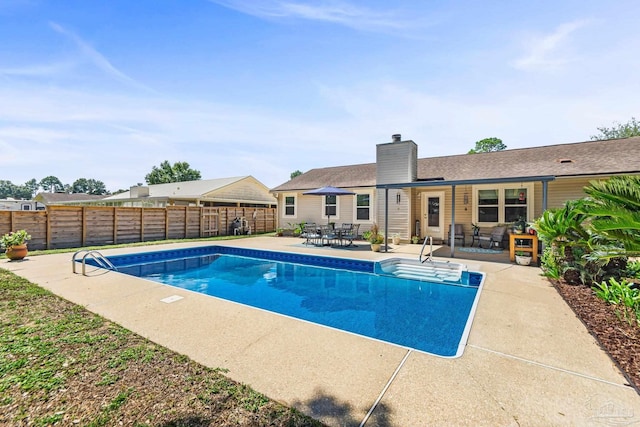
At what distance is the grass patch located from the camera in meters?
2.18

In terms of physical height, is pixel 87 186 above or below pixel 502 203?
above

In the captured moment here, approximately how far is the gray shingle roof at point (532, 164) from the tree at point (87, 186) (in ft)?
362

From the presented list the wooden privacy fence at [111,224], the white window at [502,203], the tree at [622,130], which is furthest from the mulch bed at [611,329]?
the tree at [622,130]

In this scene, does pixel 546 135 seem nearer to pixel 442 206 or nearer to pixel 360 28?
pixel 442 206


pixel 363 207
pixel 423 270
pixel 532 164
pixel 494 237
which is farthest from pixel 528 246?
pixel 363 207

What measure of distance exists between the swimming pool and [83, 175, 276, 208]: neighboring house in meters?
9.65

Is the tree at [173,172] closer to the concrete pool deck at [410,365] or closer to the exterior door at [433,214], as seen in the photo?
the exterior door at [433,214]

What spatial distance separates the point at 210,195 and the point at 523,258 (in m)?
18.7

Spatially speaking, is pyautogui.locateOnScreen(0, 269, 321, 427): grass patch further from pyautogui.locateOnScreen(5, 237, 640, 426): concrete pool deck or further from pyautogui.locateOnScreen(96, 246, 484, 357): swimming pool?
pyautogui.locateOnScreen(96, 246, 484, 357): swimming pool

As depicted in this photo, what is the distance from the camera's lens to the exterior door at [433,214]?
13430mm

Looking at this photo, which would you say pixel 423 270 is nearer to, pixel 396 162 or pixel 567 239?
pixel 567 239

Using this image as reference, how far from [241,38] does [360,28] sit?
3.82m

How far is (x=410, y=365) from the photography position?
2.96 meters

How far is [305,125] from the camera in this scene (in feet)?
50.8
